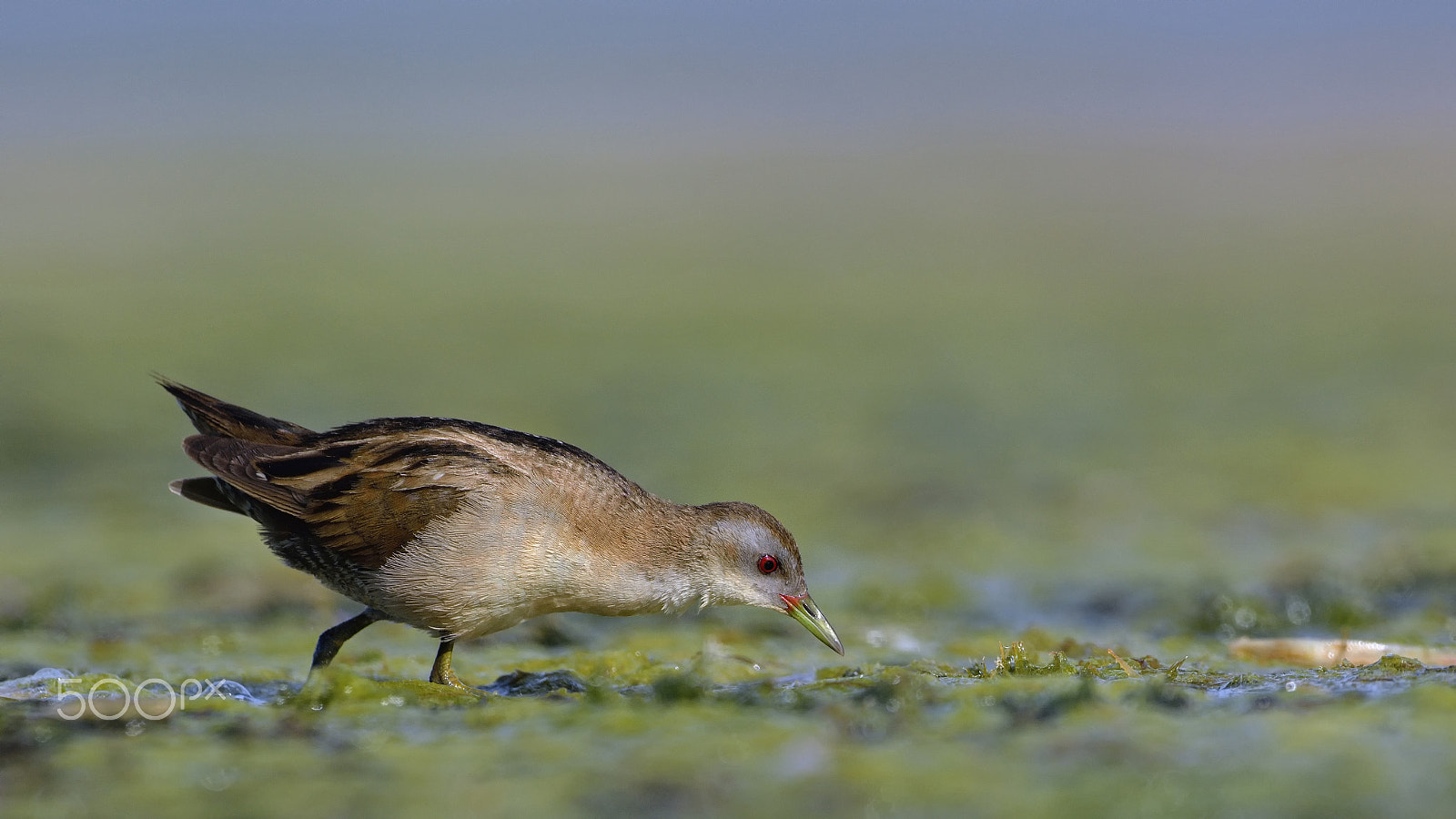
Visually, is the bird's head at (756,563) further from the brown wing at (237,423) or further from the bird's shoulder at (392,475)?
the brown wing at (237,423)

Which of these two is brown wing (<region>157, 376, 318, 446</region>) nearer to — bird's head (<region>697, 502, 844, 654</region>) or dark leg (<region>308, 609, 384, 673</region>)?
dark leg (<region>308, 609, 384, 673</region>)

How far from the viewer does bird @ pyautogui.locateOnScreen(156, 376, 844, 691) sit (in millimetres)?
6000

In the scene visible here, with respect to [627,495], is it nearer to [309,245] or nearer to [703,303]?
[703,303]

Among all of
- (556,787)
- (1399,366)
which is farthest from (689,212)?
(556,787)

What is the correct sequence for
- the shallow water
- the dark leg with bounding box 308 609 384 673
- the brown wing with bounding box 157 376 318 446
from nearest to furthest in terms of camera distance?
1. the shallow water
2. the dark leg with bounding box 308 609 384 673
3. the brown wing with bounding box 157 376 318 446

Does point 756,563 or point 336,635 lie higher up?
point 756,563

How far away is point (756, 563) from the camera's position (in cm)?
655

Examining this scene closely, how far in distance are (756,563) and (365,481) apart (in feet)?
4.96

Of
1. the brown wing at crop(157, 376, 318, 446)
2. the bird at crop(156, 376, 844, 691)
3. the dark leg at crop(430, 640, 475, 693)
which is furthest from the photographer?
the brown wing at crop(157, 376, 318, 446)

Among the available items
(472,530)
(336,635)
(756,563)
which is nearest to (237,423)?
(336,635)

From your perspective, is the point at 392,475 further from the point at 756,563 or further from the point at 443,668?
the point at 756,563

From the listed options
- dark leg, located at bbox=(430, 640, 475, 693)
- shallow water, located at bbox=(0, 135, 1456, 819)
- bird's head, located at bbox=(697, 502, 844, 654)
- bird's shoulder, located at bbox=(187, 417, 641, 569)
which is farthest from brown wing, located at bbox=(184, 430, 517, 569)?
bird's head, located at bbox=(697, 502, 844, 654)

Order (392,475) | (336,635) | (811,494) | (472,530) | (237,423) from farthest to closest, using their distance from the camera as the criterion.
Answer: (811,494)
(237,423)
(336,635)
(392,475)
(472,530)

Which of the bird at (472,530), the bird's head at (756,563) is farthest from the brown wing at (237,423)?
the bird's head at (756,563)
